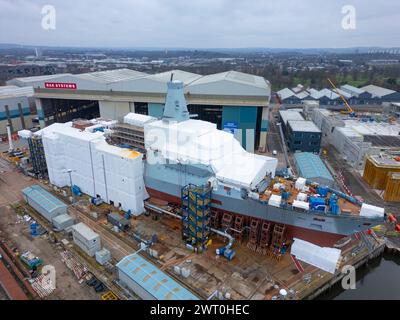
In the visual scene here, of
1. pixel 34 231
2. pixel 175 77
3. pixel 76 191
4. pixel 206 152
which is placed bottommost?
pixel 34 231

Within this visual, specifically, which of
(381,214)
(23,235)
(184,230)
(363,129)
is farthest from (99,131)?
(363,129)

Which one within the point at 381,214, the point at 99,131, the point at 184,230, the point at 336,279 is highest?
the point at 99,131

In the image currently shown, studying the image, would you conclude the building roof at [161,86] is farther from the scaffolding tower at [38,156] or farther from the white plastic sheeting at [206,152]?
the scaffolding tower at [38,156]

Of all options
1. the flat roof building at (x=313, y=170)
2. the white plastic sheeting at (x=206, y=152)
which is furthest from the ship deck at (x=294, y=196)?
the flat roof building at (x=313, y=170)

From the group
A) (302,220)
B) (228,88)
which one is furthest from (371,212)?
(228,88)

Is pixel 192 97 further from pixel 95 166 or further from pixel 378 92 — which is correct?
pixel 378 92

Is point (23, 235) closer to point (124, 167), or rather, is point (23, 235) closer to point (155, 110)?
point (124, 167)

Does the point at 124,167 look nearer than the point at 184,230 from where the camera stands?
No
